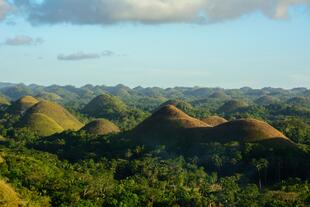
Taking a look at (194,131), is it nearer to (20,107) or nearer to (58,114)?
(58,114)

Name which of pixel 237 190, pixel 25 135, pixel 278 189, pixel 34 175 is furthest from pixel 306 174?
pixel 25 135

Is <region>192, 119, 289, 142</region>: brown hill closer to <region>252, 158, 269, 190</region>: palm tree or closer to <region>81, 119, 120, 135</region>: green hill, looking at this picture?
<region>252, 158, 269, 190</region>: palm tree

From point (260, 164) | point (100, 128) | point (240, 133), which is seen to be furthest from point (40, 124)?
point (260, 164)

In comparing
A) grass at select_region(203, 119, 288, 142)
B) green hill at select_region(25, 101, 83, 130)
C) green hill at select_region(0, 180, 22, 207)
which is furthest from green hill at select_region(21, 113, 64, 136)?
green hill at select_region(0, 180, 22, 207)

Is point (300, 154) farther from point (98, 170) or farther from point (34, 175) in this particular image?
point (34, 175)

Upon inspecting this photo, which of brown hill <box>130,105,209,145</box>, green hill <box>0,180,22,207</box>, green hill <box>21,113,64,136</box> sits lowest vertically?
green hill <box>21,113,64,136</box>

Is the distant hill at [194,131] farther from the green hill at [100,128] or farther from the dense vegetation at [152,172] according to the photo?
the green hill at [100,128]
